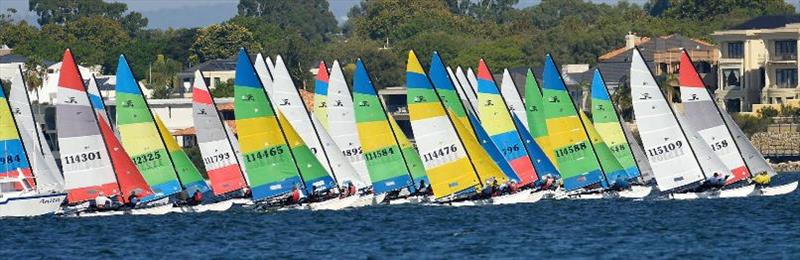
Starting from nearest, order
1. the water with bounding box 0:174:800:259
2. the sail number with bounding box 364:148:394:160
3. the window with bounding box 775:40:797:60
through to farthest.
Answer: the water with bounding box 0:174:800:259
the sail number with bounding box 364:148:394:160
the window with bounding box 775:40:797:60

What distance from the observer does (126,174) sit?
7969cm

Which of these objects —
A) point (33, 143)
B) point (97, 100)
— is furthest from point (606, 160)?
point (33, 143)

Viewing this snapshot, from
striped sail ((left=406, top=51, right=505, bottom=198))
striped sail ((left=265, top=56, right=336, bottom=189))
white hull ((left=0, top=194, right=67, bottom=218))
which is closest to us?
striped sail ((left=406, top=51, right=505, bottom=198))

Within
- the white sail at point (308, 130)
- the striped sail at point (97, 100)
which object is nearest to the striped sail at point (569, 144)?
the white sail at point (308, 130)

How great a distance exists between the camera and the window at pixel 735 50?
145500 mm

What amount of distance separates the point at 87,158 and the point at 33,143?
10.7 m

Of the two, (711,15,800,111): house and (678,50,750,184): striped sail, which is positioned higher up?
(678,50,750,184): striped sail

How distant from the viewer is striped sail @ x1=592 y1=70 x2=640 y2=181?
87.6 m

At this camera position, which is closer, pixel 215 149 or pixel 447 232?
pixel 447 232

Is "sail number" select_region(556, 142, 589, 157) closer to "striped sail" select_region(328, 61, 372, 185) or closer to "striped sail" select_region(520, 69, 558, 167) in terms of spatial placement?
"striped sail" select_region(520, 69, 558, 167)

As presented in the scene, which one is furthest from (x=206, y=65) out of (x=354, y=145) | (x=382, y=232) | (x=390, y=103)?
(x=382, y=232)

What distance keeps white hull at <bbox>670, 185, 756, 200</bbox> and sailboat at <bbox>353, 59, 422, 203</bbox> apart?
9.50 m

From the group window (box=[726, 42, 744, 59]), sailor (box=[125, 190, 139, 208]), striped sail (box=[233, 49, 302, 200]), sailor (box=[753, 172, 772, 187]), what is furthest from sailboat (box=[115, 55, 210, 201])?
window (box=[726, 42, 744, 59])

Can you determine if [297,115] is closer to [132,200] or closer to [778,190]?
[132,200]
